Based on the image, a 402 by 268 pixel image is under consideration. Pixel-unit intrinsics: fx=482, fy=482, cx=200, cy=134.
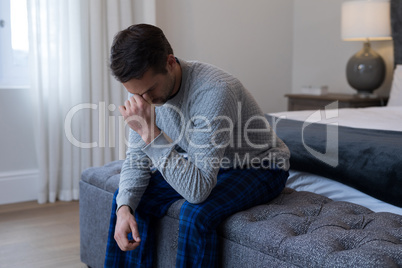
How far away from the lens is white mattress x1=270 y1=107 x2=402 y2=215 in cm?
176

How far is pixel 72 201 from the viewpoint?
3.38 metres

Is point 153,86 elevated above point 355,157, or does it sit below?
above

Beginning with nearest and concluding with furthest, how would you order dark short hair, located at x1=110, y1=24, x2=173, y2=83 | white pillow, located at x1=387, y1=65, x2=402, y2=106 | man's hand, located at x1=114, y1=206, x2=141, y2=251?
dark short hair, located at x1=110, y1=24, x2=173, y2=83, man's hand, located at x1=114, y1=206, x2=141, y2=251, white pillow, located at x1=387, y1=65, x2=402, y2=106

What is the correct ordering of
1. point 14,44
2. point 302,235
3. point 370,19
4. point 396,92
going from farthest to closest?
point 370,19 < point 396,92 < point 14,44 < point 302,235

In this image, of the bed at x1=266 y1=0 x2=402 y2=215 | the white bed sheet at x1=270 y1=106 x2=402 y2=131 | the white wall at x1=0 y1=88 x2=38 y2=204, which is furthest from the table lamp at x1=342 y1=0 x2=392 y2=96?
the white wall at x1=0 y1=88 x2=38 y2=204

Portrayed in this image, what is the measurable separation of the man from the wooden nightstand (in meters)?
2.18

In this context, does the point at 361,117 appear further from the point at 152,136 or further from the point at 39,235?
the point at 39,235

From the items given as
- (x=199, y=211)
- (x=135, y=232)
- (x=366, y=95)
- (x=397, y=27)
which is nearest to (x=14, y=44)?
(x=135, y=232)

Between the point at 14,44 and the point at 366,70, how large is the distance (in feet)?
8.63

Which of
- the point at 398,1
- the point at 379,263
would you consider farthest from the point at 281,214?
the point at 398,1

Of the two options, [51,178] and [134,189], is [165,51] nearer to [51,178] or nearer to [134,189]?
[134,189]

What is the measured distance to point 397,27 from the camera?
12.2 feet

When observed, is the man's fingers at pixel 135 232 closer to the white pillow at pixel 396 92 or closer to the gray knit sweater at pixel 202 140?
the gray knit sweater at pixel 202 140

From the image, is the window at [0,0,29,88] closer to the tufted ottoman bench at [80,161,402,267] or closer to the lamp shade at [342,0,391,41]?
the tufted ottoman bench at [80,161,402,267]
